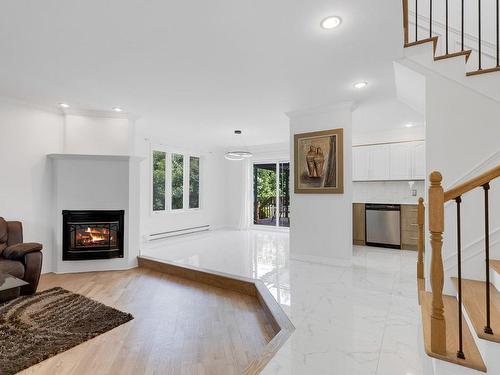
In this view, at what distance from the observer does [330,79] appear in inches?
127

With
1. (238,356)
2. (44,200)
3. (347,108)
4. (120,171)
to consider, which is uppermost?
(347,108)

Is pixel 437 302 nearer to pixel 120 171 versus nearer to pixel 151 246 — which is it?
pixel 120 171

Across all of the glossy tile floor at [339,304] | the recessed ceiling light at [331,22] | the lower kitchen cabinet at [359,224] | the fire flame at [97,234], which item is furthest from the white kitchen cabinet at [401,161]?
the fire flame at [97,234]

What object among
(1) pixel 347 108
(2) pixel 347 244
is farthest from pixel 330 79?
(2) pixel 347 244

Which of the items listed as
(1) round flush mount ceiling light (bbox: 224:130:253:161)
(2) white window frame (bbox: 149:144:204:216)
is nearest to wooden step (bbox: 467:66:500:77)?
(1) round flush mount ceiling light (bbox: 224:130:253:161)

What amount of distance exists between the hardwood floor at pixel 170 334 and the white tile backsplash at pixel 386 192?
3995mm

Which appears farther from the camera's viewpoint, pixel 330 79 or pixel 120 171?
pixel 120 171

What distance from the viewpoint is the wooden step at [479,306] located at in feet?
4.64

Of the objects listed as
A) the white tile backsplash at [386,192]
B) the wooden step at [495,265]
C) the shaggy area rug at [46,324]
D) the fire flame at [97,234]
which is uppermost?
the white tile backsplash at [386,192]

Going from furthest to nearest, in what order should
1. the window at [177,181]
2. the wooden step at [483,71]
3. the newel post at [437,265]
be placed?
1. the window at [177,181]
2. the wooden step at [483,71]
3. the newel post at [437,265]

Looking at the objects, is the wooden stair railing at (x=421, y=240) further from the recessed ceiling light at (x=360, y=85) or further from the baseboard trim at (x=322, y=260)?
the recessed ceiling light at (x=360, y=85)

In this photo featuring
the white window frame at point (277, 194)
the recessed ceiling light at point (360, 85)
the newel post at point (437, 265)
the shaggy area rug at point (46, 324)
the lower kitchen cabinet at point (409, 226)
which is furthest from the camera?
the white window frame at point (277, 194)

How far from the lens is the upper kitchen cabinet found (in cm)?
526

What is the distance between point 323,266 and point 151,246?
3.54 m
